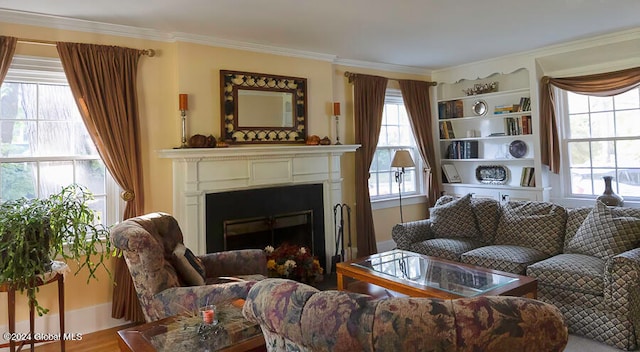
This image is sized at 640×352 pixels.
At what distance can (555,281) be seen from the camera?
2969 millimetres

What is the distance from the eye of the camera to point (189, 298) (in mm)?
2162

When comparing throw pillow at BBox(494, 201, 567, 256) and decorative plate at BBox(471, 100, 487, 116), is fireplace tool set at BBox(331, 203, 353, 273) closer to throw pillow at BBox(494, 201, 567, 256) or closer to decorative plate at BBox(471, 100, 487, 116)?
throw pillow at BBox(494, 201, 567, 256)

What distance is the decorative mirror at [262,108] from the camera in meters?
3.93

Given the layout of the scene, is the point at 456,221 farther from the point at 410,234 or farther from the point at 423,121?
the point at 423,121

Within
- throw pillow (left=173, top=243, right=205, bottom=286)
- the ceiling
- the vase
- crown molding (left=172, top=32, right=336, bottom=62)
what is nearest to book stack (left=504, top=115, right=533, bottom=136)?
the ceiling

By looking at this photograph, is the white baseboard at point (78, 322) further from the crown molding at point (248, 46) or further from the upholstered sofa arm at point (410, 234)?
the upholstered sofa arm at point (410, 234)

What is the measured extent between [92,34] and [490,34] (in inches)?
142

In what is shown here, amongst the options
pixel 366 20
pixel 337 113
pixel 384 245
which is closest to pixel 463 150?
pixel 384 245

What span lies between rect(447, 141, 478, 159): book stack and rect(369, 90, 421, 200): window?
1.59 ft

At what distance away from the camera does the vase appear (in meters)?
4.13

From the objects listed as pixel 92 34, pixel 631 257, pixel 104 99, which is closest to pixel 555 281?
A: pixel 631 257

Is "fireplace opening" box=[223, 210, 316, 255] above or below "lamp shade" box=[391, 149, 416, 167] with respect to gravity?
below

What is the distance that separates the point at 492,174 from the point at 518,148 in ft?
1.57

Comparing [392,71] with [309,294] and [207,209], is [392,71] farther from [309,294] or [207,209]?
[309,294]
